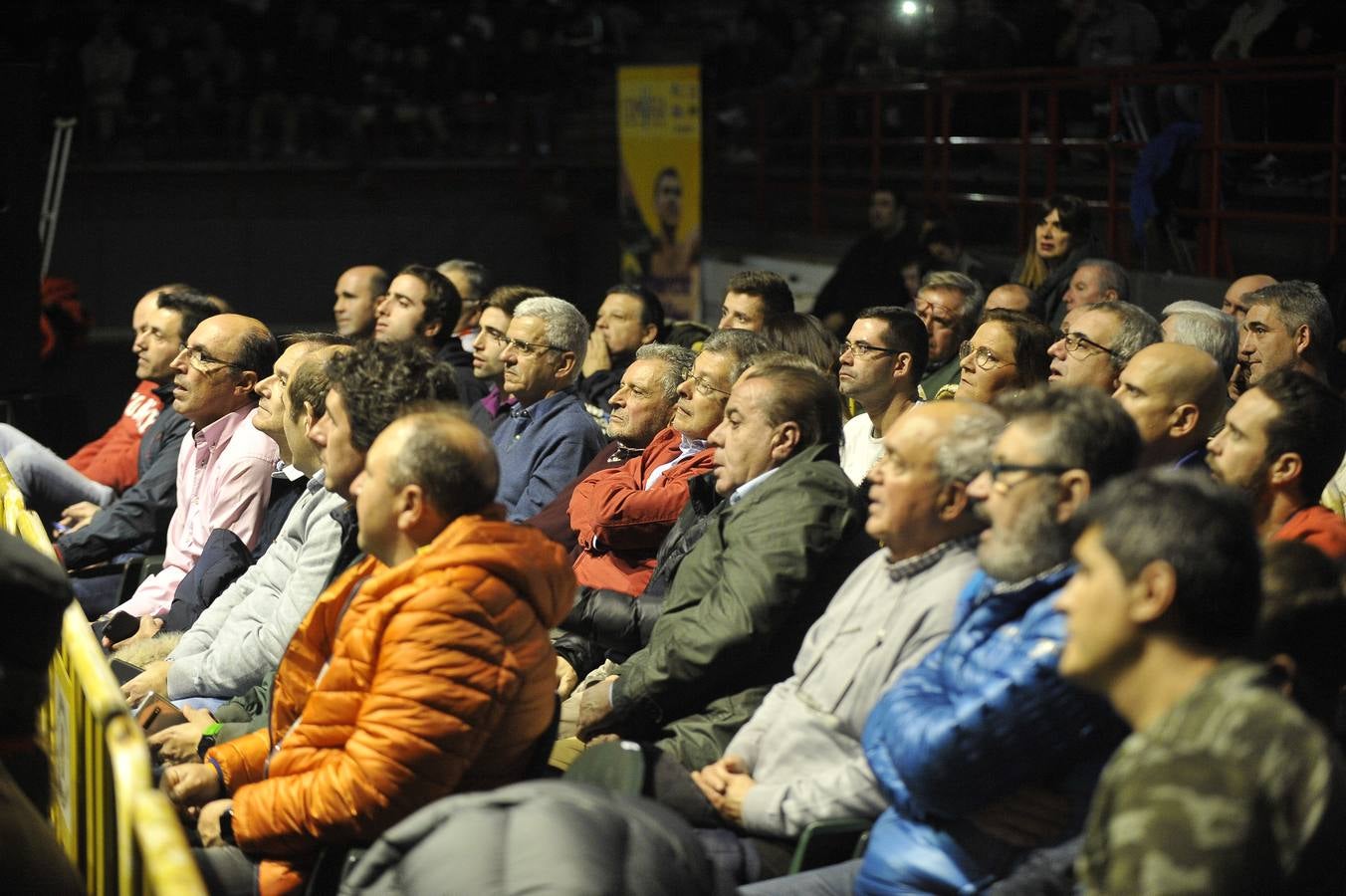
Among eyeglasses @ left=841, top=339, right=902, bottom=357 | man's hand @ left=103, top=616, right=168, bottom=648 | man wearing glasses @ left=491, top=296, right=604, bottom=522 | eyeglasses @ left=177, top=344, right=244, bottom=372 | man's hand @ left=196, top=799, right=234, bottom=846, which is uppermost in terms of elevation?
eyeglasses @ left=841, top=339, right=902, bottom=357

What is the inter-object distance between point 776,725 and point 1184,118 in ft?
23.3

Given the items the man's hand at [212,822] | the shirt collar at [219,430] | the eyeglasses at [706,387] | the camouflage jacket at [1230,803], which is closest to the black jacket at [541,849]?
the camouflage jacket at [1230,803]

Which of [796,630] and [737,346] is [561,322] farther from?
[796,630]

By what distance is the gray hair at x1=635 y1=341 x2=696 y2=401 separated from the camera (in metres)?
5.23

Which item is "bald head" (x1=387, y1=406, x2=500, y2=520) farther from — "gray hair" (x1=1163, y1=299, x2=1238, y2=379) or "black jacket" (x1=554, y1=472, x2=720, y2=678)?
"gray hair" (x1=1163, y1=299, x2=1238, y2=379)

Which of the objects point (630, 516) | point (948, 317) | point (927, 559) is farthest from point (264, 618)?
point (948, 317)

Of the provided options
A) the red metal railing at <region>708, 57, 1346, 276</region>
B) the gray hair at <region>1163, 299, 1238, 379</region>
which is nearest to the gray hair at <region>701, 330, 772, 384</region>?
the gray hair at <region>1163, 299, 1238, 379</region>

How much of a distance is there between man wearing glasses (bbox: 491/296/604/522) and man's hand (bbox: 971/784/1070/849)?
9.58 ft

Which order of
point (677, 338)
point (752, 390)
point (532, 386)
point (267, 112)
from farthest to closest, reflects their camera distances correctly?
point (267, 112)
point (677, 338)
point (532, 386)
point (752, 390)

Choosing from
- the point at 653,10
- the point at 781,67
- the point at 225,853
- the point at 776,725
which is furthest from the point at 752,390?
the point at 653,10

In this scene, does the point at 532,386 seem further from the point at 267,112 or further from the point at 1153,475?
the point at 267,112

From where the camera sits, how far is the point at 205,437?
5.49 metres

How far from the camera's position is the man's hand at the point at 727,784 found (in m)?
3.29

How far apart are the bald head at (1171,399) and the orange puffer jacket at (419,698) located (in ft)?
5.05
